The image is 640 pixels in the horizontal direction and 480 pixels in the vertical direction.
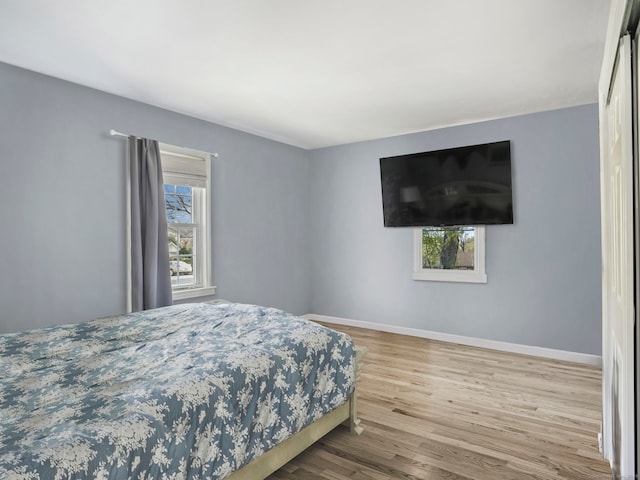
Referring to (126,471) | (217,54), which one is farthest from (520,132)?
(126,471)

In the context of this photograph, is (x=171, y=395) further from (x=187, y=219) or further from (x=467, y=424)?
(x=187, y=219)

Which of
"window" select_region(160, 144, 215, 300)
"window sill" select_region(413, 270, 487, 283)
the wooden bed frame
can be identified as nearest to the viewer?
the wooden bed frame

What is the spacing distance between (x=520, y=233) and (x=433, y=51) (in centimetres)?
235

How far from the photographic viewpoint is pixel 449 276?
4652 mm

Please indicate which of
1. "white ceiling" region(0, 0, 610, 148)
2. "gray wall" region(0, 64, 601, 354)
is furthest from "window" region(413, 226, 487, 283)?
"white ceiling" region(0, 0, 610, 148)

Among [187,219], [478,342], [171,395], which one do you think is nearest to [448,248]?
[478,342]

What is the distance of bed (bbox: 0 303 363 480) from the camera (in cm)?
130

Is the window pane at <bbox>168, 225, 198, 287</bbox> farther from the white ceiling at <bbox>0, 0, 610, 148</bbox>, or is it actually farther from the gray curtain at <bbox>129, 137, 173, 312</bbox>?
the white ceiling at <bbox>0, 0, 610, 148</bbox>

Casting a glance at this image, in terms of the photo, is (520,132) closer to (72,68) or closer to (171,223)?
(171,223)

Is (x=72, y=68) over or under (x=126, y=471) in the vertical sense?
over

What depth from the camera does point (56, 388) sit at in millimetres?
1659

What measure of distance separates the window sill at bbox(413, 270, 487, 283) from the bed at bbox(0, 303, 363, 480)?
2.42 meters

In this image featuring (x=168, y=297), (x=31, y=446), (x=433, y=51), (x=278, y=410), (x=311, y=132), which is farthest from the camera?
(x=311, y=132)

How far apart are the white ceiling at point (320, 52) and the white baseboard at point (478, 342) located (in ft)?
8.03
